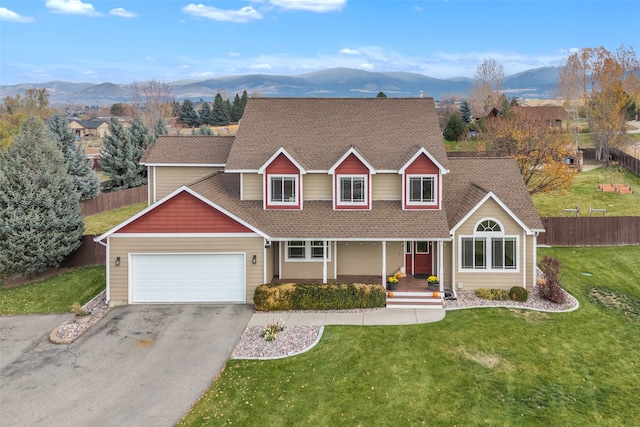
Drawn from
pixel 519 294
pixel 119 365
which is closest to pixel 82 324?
pixel 119 365

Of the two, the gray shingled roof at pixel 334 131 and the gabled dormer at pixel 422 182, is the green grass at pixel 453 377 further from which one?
the gray shingled roof at pixel 334 131

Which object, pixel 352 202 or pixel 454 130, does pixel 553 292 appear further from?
pixel 454 130

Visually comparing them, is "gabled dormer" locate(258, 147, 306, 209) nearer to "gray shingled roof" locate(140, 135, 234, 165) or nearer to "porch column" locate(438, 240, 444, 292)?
"gray shingled roof" locate(140, 135, 234, 165)

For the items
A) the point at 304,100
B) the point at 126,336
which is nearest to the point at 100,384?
the point at 126,336

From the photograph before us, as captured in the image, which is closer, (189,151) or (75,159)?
(189,151)

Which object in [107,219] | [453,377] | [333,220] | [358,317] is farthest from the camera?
[107,219]
